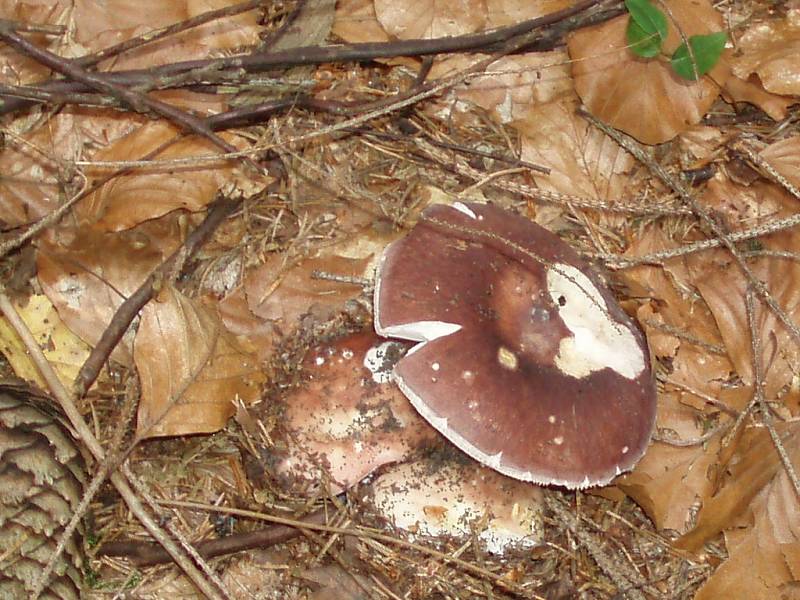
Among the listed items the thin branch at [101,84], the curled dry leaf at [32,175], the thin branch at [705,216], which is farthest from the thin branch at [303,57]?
the thin branch at [705,216]

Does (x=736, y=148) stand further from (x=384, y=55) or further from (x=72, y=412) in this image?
(x=72, y=412)

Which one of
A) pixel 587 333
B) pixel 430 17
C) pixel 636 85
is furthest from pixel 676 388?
pixel 430 17

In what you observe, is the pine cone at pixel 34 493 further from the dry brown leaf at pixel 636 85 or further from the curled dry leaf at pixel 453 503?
the dry brown leaf at pixel 636 85

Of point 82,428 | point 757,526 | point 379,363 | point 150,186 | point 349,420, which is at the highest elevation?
point 150,186

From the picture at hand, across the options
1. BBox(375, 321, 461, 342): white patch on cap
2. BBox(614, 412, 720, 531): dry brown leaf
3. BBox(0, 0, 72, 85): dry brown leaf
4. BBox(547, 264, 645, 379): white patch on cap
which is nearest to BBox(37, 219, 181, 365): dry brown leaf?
BBox(0, 0, 72, 85): dry brown leaf

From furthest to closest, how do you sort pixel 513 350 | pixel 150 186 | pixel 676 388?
pixel 676 388 < pixel 150 186 < pixel 513 350

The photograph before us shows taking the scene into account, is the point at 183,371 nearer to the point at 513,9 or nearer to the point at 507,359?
the point at 507,359

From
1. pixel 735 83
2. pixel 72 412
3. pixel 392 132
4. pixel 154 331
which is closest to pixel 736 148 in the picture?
pixel 735 83
